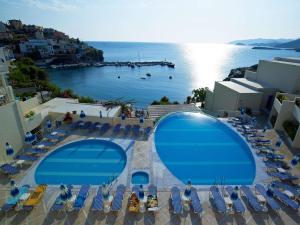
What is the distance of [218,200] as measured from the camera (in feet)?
31.7

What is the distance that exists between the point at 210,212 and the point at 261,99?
1666cm

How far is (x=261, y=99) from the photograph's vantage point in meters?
21.9

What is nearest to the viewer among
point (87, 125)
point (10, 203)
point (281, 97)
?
point (10, 203)

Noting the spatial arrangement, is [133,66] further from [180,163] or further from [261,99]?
[180,163]

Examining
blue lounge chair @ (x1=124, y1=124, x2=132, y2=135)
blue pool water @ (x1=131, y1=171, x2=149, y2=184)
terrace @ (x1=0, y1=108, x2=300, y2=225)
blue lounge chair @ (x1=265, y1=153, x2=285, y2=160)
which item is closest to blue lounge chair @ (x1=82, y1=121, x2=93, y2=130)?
blue lounge chair @ (x1=124, y1=124, x2=132, y2=135)

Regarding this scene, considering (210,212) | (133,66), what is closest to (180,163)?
(210,212)

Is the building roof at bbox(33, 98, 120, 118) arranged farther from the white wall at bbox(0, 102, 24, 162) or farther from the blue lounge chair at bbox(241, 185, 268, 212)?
the blue lounge chair at bbox(241, 185, 268, 212)

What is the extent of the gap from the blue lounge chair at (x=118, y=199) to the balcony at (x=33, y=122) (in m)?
9.44

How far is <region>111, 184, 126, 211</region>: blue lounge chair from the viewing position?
9.14m

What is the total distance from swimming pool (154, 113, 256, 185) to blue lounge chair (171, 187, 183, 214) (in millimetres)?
1687

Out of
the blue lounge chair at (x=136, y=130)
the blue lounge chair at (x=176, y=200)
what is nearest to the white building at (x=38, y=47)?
the blue lounge chair at (x=136, y=130)


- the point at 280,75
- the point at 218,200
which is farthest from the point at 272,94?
the point at 218,200

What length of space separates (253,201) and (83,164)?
1006 cm

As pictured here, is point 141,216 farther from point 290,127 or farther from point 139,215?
point 290,127
